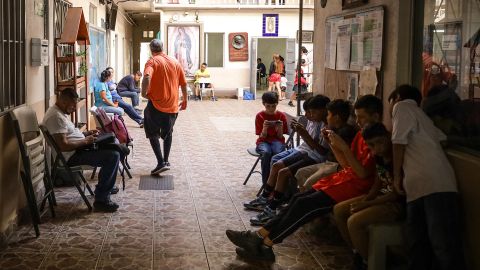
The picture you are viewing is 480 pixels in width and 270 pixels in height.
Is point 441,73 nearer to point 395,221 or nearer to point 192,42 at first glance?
point 395,221

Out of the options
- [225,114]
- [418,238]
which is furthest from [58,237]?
[225,114]

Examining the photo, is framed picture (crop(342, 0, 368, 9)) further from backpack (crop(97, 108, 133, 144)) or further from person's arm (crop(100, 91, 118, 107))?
person's arm (crop(100, 91, 118, 107))

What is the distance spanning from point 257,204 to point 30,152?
2.00 meters

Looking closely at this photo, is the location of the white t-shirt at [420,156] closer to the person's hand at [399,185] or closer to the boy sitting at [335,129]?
the person's hand at [399,185]

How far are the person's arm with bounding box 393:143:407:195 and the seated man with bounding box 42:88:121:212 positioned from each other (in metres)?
2.68

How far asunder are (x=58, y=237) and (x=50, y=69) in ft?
7.99

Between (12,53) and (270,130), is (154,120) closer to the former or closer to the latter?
(270,130)

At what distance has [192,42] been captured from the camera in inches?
731

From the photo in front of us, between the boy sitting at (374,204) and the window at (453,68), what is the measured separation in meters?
0.40

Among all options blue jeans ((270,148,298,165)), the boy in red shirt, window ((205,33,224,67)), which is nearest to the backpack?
blue jeans ((270,148,298,165))

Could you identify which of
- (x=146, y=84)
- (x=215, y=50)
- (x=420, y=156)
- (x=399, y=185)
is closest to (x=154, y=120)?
(x=146, y=84)

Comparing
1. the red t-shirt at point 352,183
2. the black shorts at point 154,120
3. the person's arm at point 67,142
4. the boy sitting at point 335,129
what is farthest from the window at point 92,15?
the red t-shirt at point 352,183

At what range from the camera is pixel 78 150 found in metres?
5.17

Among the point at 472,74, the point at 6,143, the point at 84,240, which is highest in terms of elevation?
the point at 472,74
